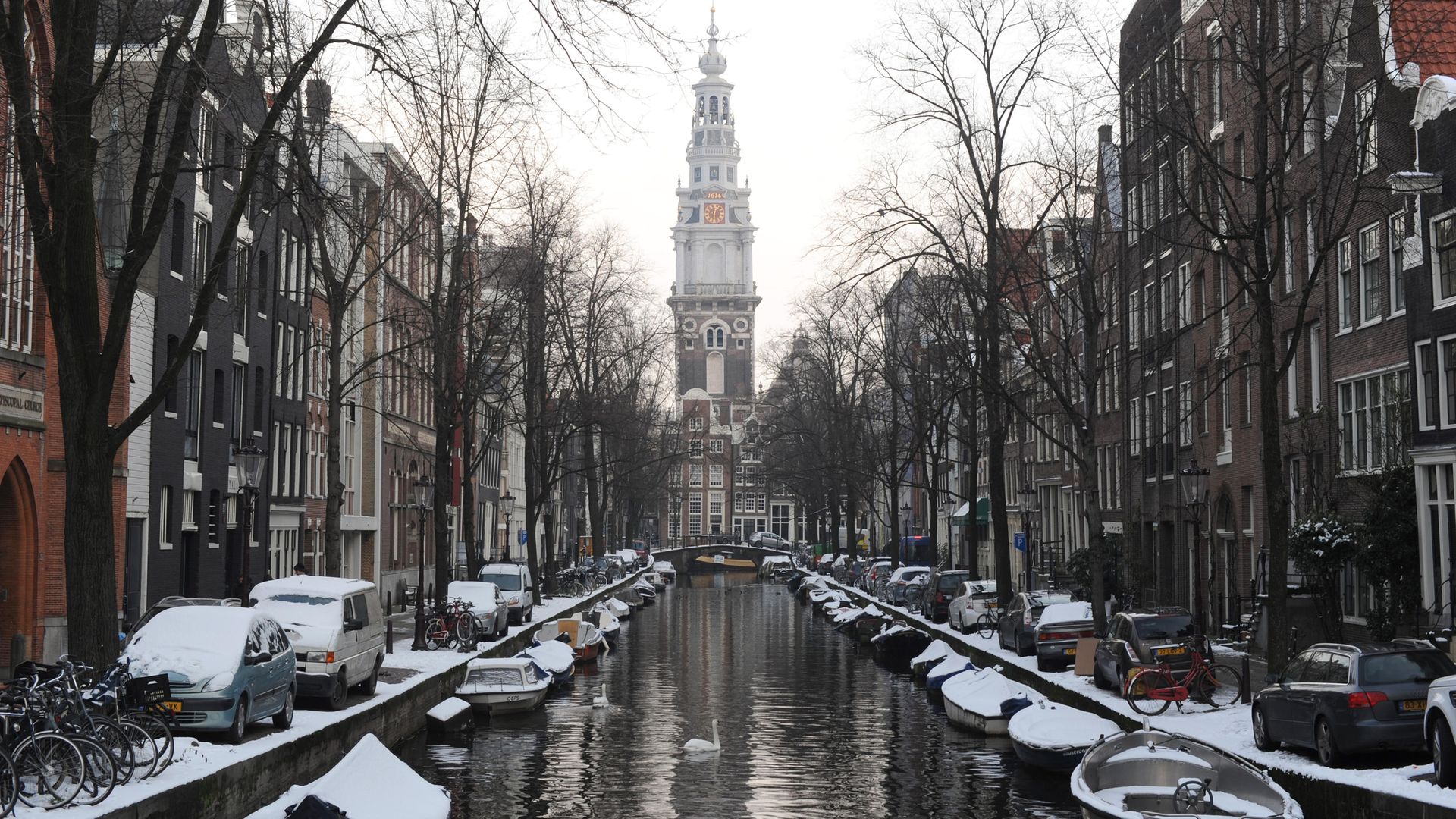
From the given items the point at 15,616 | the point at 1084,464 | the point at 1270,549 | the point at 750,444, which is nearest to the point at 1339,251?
the point at 1084,464

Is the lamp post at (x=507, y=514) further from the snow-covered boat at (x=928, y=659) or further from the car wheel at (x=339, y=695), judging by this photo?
the car wheel at (x=339, y=695)

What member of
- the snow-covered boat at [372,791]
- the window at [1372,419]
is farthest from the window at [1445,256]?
the snow-covered boat at [372,791]

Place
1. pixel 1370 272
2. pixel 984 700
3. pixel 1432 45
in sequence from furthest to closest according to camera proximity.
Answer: pixel 1370 272, pixel 1432 45, pixel 984 700

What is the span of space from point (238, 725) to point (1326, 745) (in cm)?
1354

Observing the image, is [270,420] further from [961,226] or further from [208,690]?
[208,690]

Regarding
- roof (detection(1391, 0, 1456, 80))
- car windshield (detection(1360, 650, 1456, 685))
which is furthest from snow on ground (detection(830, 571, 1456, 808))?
roof (detection(1391, 0, 1456, 80))

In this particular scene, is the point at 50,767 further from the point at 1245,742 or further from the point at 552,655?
the point at 552,655

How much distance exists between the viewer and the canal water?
22219 millimetres

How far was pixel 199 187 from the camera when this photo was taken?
139 feet

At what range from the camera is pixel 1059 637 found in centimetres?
3403

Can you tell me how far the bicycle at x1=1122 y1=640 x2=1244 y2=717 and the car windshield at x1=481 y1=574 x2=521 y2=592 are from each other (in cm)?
2714

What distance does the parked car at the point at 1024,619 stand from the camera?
36.7 metres

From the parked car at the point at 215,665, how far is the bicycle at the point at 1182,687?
506 inches

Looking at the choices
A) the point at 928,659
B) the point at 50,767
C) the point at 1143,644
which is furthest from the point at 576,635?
the point at 50,767
